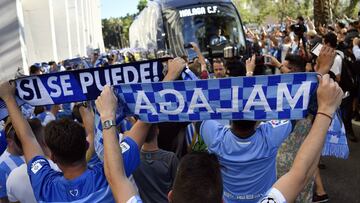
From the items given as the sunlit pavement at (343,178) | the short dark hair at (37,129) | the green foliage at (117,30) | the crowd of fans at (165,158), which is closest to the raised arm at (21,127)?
the crowd of fans at (165,158)

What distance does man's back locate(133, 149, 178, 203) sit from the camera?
10.6 ft

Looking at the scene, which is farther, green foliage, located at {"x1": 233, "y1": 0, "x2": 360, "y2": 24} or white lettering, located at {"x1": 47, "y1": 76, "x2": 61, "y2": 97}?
green foliage, located at {"x1": 233, "y1": 0, "x2": 360, "y2": 24}

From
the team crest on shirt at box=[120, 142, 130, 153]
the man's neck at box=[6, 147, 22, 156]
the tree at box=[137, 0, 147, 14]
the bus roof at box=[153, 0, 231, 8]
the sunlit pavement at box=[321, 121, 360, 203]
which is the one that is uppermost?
the tree at box=[137, 0, 147, 14]

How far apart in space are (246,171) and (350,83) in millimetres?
5605

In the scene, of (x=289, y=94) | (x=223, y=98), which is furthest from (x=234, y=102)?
(x=289, y=94)

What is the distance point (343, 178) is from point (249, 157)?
13.4ft

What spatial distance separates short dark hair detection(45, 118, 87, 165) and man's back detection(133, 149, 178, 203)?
2.37ft

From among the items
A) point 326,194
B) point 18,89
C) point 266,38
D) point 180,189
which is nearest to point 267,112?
point 180,189

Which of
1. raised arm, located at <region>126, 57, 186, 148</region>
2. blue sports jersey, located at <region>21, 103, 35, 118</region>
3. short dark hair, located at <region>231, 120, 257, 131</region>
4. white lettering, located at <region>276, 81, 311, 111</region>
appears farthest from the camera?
blue sports jersey, located at <region>21, 103, 35, 118</region>

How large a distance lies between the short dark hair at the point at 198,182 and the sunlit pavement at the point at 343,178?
4.27 m

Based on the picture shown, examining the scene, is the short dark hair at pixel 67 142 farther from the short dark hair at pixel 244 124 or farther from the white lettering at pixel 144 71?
the short dark hair at pixel 244 124

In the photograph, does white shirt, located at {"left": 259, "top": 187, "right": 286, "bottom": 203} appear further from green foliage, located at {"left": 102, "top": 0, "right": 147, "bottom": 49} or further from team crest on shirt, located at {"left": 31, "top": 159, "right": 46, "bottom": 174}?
green foliage, located at {"left": 102, "top": 0, "right": 147, "bottom": 49}

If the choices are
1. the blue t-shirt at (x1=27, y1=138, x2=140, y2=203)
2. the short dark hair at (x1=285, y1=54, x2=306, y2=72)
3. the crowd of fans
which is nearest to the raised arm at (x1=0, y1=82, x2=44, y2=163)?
the crowd of fans

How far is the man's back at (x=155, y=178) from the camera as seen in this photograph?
3217 mm
